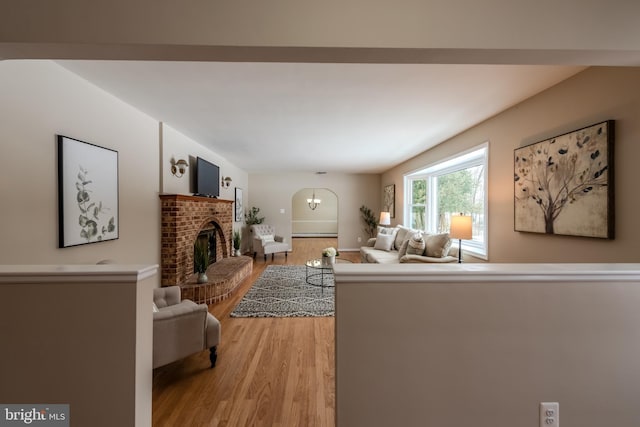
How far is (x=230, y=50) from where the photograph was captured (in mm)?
1340

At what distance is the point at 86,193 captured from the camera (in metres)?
2.35

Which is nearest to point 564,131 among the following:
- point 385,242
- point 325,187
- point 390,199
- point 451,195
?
point 451,195

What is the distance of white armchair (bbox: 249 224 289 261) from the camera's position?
22.9ft

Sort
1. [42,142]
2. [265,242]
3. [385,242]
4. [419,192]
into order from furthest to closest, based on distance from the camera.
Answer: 1. [265,242]
2. [419,192]
3. [385,242]
4. [42,142]

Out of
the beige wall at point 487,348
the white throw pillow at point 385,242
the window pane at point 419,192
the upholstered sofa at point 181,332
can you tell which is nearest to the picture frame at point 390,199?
the window pane at point 419,192

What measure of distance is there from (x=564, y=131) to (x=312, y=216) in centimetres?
1074

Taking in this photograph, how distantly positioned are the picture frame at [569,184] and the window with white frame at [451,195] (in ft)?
2.38

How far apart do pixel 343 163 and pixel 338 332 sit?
5.62 m

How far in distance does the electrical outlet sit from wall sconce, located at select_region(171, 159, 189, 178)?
4.19 metres

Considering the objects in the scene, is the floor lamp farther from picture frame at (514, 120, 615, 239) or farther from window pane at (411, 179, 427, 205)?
window pane at (411, 179, 427, 205)

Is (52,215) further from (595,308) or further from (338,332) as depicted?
(595,308)

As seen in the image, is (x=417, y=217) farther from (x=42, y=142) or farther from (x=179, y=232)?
(x=42, y=142)

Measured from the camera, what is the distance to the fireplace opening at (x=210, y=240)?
4793mm

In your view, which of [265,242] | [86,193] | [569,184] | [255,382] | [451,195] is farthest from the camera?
[265,242]
